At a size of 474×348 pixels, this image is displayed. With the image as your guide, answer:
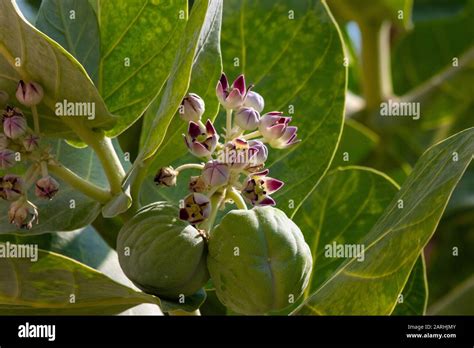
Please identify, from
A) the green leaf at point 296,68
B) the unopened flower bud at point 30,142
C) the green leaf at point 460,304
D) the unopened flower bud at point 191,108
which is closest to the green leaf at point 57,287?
the unopened flower bud at point 30,142

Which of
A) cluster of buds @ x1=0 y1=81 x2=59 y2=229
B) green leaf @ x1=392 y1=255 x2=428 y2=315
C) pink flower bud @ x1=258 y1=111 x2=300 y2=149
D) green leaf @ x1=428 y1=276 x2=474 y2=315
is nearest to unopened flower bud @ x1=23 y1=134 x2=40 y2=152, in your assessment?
cluster of buds @ x1=0 y1=81 x2=59 y2=229

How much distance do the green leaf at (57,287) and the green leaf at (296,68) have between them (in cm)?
38

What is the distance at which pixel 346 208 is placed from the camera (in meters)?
2.04

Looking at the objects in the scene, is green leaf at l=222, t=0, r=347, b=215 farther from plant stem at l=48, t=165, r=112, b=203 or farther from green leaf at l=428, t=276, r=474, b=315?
green leaf at l=428, t=276, r=474, b=315

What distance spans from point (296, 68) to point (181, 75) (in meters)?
0.53

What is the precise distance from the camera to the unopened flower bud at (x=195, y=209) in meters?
1.41

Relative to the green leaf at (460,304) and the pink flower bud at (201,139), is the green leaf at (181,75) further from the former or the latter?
the green leaf at (460,304)

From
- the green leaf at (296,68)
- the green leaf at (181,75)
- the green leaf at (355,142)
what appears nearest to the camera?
the green leaf at (181,75)

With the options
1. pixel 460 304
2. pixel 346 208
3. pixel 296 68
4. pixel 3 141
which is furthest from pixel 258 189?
pixel 460 304

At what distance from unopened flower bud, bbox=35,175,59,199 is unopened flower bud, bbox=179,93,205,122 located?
213 mm

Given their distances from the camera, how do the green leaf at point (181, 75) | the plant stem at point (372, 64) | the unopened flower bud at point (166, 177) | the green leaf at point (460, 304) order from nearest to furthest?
1. the green leaf at point (181, 75)
2. the unopened flower bud at point (166, 177)
3. the green leaf at point (460, 304)
4. the plant stem at point (372, 64)

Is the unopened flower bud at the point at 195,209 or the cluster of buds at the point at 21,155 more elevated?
the cluster of buds at the point at 21,155

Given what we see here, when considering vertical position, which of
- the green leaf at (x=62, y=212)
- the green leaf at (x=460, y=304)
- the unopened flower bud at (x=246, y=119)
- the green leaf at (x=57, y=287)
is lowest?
the green leaf at (x=460, y=304)

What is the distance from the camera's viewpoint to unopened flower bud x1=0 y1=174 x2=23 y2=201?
1440mm
